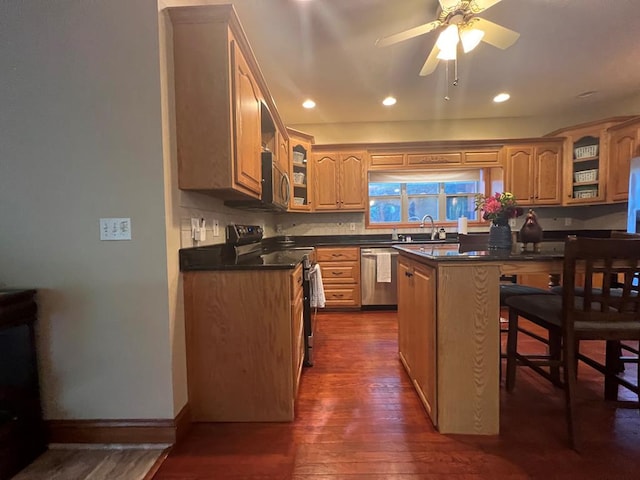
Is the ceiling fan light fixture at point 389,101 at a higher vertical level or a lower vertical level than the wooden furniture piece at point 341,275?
higher

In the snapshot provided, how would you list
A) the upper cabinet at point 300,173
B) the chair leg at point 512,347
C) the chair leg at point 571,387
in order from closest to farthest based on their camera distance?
the chair leg at point 571,387 → the chair leg at point 512,347 → the upper cabinet at point 300,173

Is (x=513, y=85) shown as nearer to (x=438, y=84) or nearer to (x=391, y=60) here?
(x=438, y=84)

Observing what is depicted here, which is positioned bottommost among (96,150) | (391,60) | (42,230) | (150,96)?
(42,230)

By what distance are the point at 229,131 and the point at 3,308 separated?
131 centimetres

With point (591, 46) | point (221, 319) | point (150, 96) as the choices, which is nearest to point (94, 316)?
point (221, 319)

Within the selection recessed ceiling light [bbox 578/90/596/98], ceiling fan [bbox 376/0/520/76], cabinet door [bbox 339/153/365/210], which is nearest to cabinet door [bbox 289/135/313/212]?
cabinet door [bbox 339/153/365/210]

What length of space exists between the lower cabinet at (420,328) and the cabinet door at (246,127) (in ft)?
3.89

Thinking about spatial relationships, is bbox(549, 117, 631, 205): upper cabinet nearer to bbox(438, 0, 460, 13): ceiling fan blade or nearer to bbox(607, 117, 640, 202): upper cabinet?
bbox(607, 117, 640, 202): upper cabinet

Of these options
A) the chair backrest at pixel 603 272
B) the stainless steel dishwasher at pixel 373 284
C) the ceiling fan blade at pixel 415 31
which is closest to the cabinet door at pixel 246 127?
the ceiling fan blade at pixel 415 31

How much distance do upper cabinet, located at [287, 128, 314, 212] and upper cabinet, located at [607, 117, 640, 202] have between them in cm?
384

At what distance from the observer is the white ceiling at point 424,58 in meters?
2.14

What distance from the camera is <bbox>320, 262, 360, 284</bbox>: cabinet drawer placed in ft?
12.8

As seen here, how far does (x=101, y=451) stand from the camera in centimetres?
145

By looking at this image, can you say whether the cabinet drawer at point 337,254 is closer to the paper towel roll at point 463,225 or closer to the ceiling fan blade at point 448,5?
the paper towel roll at point 463,225
